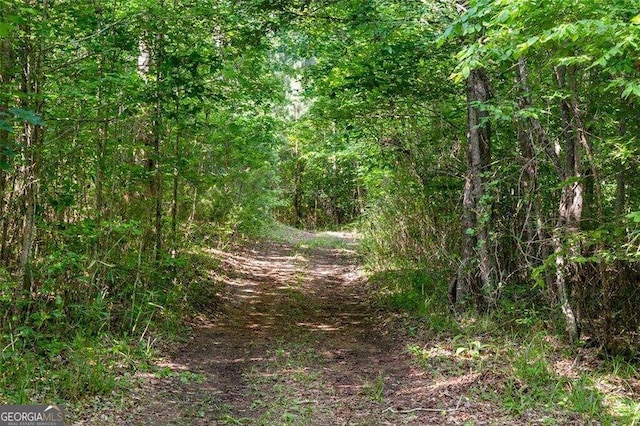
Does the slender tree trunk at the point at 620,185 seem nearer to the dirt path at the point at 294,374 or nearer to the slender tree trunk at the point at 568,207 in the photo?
the slender tree trunk at the point at 568,207

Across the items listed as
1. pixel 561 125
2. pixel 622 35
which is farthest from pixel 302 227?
pixel 622 35

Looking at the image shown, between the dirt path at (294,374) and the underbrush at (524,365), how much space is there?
0.78 feet

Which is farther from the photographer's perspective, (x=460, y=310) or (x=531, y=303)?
(x=460, y=310)

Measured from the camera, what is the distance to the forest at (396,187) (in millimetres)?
5246

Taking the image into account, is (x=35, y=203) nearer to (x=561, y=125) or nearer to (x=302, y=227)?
(x=561, y=125)

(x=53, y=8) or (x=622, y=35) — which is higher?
(x=53, y=8)

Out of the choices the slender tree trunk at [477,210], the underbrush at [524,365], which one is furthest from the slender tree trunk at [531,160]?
the underbrush at [524,365]

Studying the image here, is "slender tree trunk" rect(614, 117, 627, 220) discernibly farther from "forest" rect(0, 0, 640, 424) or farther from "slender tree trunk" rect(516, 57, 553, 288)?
"slender tree trunk" rect(516, 57, 553, 288)

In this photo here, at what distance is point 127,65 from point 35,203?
297 cm

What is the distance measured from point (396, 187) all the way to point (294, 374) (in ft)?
19.8

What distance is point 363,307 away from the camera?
10422mm

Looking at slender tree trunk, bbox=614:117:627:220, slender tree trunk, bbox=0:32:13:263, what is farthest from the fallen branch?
slender tree trunk, bbox=0:32:13:263

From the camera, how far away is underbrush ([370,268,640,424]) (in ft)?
17.1

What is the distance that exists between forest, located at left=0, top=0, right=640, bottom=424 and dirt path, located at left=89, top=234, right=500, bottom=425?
6 cm
